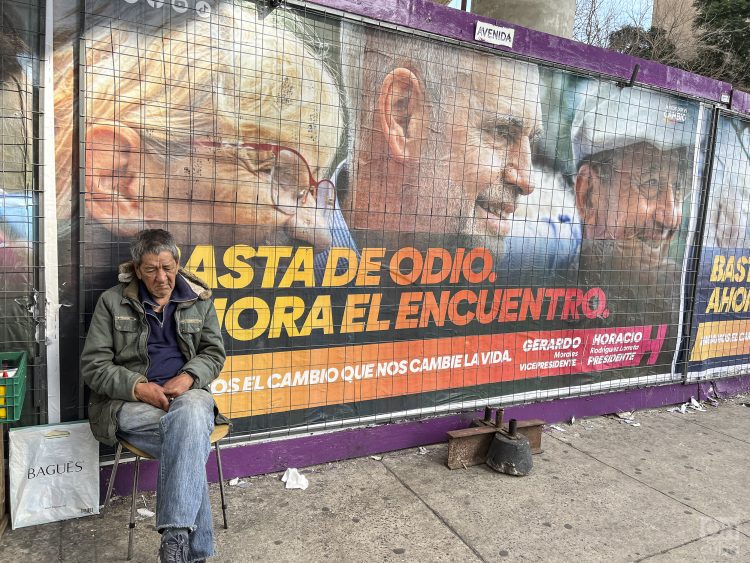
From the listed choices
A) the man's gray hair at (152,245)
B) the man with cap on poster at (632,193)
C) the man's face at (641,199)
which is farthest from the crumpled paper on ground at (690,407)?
the man's gray hair at (152,245)

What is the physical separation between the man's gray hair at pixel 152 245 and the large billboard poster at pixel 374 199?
282mm

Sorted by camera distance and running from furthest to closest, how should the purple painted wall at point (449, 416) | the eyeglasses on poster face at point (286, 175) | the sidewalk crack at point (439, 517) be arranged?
1. the purple painted wall at point (449, 416)
2. the eyeglasses on poster face at point (286, 175)
3. the sidewalk crack at point (439, 517)

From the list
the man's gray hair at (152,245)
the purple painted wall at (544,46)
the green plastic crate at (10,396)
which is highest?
the purple painted wall at (544,46)

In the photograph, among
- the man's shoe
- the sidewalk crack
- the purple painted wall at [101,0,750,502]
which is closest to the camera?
the man's shoe

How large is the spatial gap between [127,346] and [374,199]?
5.62 feet

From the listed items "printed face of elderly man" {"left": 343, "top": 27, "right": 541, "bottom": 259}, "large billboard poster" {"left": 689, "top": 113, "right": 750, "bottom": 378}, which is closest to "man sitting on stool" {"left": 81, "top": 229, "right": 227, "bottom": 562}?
"printed face of elderly man" {"left": 343, "top": 27, "right": 541, "bottom": 259}

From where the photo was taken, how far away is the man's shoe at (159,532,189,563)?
2.11m

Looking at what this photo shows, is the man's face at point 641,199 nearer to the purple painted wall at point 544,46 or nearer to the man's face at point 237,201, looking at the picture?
the purple painted wall at point 544,46

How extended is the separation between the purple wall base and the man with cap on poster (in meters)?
0.69

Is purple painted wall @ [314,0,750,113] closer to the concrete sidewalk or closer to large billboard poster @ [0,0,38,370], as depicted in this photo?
large billboard poster @ [0,0,38,370]

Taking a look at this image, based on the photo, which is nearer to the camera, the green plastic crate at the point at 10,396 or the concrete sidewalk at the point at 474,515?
the green plastic crate at the point at 10,396

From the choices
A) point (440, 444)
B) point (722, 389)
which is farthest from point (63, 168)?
point (722, 389)

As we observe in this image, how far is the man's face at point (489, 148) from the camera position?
144 inches

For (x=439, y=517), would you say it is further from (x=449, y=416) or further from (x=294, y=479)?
(x=449, y=416)
